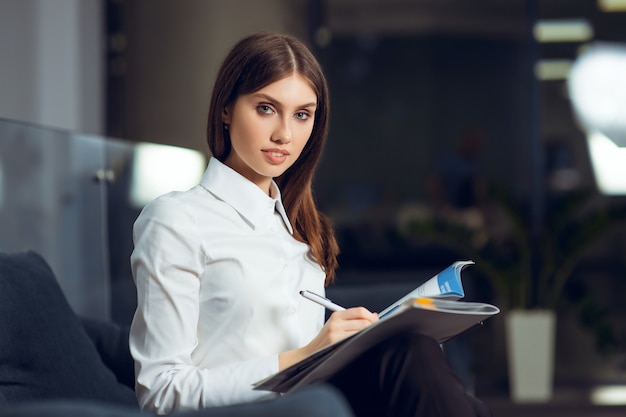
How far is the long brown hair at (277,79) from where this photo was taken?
5.29ft

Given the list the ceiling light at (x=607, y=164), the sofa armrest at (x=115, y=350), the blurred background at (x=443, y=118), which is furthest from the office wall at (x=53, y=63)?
the ceiling light at (x=607, y=164)

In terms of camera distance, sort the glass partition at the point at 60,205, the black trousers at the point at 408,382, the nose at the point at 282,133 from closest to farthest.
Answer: the black trousers at the point at 408,382 < the nose at the point at 282,133 < the glass partition at the point at 60,205

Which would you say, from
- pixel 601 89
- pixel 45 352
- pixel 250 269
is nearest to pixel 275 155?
pixel 250 269

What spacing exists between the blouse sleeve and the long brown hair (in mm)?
259

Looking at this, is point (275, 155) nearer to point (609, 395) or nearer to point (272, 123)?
point (272, 123)

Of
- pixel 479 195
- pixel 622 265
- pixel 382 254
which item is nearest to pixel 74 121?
pixel 382 254

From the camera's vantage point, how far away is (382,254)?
17.3ft

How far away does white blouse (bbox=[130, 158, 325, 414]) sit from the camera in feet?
4.70

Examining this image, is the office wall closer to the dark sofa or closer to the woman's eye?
the dark sofa

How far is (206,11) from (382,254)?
1.73 metres

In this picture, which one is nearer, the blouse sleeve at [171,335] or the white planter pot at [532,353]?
the blouse sleeve at [171,335]

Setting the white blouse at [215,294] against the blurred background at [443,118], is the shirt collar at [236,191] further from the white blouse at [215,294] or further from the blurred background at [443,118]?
the blurred background at [443,118]

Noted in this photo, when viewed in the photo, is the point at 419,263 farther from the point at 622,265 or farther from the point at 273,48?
the point at 273,48

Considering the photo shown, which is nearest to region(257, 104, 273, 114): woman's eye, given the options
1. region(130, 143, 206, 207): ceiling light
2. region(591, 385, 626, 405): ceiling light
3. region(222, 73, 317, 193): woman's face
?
region(222, 73, 317, 193): woman's face
